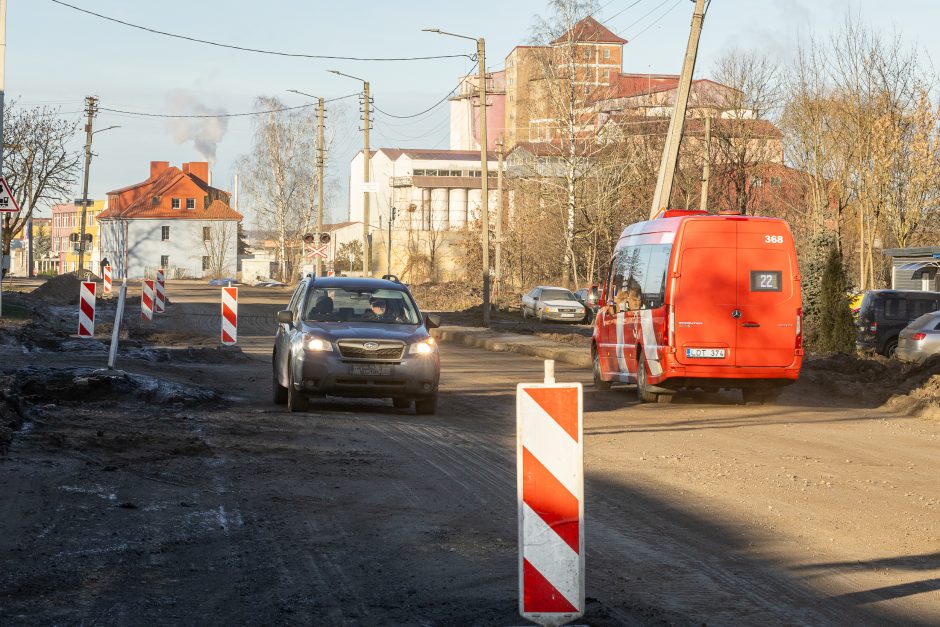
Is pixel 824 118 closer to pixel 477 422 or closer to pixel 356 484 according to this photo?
pixel 477 422

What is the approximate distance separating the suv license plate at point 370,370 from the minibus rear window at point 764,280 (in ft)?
18.1

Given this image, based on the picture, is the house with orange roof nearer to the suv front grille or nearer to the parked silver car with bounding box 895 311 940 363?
the parked silver car with bounding box 895 311 940 363

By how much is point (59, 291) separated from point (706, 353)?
42898 mm

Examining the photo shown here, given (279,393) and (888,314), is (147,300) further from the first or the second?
(279,393)

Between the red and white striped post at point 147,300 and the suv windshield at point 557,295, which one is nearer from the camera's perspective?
the red and white striped post at point 147,300

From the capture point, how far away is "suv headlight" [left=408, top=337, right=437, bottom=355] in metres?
15.6

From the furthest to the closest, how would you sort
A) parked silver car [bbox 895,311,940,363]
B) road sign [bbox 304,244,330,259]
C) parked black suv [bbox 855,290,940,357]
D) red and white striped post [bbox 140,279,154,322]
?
road sign [bbox 304,244,330,259] → red and white striped post [bbox 140,279,154,322] → parked black suv [bbox 855,290,940,357] → parked silver car [bbox 895,311,940,363]

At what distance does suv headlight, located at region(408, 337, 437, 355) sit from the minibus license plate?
12.8 ft

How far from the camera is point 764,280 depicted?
58.3ft

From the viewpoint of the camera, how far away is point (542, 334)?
37375 millimetres

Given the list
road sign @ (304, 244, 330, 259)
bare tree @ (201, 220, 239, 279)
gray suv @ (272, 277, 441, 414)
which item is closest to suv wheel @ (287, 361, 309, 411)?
gray suv @ (272, 277, 441, 414)

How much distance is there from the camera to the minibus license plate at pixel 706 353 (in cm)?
1762

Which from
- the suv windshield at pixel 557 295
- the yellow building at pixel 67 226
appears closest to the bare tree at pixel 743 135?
the suv windshield at pixel 557 295

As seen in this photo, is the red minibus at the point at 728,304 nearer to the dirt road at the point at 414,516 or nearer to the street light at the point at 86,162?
the dirt road at the point at 414,516
